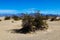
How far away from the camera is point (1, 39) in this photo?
16.8 meters

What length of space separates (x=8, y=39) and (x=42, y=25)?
829 cm

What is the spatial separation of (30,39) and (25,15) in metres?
7.94

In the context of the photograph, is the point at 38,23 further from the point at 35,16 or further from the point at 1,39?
the point at 1,39

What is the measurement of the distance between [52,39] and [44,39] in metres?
0.74

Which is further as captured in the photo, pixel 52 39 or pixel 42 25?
pixel 42 25

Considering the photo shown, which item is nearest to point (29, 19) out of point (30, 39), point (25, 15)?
point (25, 15)

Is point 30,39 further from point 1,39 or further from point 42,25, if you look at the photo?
point 42,25

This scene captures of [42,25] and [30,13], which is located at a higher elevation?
[30,13]

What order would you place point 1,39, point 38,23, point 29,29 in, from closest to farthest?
point 1,39, point 29,29, point 38,23

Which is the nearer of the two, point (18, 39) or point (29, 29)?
point (18, 39)

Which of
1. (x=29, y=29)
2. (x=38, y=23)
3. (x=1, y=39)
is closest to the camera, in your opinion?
(x=1, y=39)

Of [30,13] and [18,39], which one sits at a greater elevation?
[30,13]

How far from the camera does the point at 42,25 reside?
24203 millimetres

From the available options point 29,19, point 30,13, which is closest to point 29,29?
point 29,19
